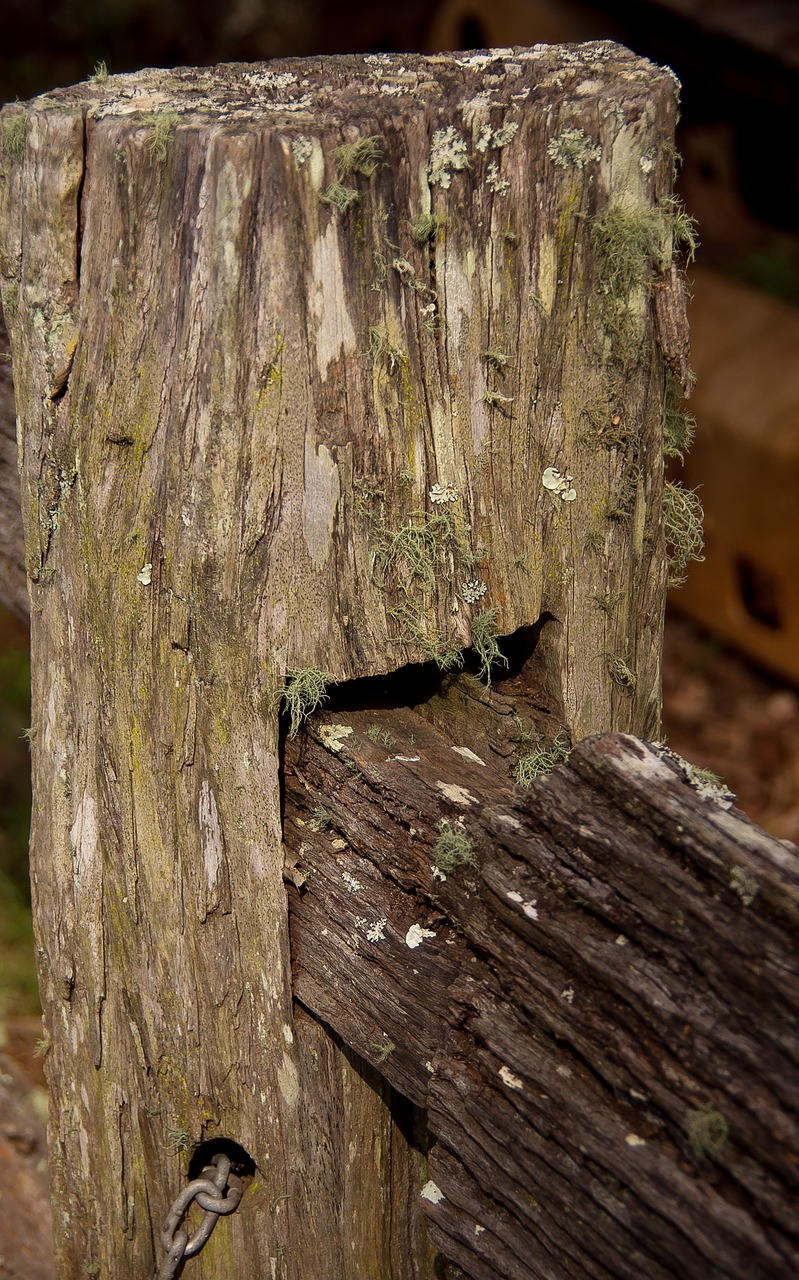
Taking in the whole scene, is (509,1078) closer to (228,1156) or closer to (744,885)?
(744,885)

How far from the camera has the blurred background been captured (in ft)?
14.9

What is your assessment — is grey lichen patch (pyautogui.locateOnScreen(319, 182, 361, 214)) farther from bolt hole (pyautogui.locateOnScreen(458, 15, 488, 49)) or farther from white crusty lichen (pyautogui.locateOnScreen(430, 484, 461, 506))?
bolt hole (pyautogui.locateOnScreen(458, 15, 488, 49))

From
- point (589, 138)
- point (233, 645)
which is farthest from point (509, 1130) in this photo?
point (589, 138)

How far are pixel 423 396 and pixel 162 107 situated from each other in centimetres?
50

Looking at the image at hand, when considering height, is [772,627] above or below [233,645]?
below

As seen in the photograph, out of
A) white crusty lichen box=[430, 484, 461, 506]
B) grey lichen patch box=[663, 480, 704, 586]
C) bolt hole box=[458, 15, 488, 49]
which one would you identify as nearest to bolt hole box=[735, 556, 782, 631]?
grey lichen patch box=[663, 480, 704, 586]

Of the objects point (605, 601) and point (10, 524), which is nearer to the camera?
point (605, 601)

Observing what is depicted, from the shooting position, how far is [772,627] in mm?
5098

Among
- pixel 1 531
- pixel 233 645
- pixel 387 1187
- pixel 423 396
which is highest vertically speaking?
pixel 423 396

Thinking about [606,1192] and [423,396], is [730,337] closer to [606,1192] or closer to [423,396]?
[423,396]

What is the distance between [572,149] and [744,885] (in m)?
0.93

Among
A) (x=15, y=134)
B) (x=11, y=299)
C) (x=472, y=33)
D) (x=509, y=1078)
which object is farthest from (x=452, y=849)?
(x=472, y=33)

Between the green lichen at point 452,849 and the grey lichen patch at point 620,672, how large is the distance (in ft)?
1.34

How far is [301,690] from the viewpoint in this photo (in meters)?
1.55
